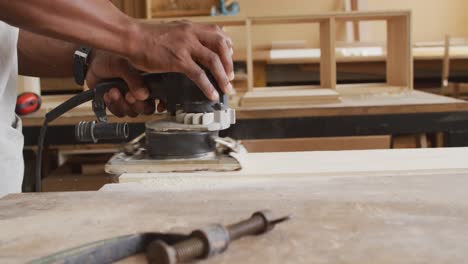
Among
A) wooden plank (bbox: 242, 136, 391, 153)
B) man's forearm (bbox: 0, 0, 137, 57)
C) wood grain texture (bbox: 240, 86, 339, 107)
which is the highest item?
man's forearm (bbox: 0, 0, 137, 57)

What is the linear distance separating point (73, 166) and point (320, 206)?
1.92m

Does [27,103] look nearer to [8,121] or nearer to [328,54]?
[8,121]

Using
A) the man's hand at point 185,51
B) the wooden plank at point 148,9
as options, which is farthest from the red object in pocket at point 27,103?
the wooden plank at point 148,9

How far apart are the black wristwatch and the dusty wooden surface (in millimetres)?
505

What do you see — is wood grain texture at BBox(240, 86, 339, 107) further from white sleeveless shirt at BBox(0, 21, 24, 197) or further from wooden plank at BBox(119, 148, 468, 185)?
white sleeveless shirt at BBox(0, 21, 24, 197)

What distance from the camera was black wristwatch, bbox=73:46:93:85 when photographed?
142cm

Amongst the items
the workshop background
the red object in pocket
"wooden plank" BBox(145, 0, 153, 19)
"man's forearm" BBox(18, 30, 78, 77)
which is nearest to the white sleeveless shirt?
"man's forearm" BBox(18, 30, 78, 77)

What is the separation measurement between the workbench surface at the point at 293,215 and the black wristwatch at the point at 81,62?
1.47ft

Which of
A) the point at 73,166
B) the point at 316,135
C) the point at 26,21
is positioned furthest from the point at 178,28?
the point at 73,166

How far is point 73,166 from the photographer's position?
8.51 ft

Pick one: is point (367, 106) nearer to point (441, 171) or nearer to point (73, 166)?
point (441, 171)

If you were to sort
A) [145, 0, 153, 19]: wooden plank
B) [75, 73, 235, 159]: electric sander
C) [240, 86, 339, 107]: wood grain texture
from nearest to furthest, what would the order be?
1. [75, 73, 235, 159]: electric sander
2. [240, 86, 339, 107]: wood grain texture
3. [145, 0, 153, 19]: wooden plank

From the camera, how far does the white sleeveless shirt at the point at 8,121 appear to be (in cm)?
134

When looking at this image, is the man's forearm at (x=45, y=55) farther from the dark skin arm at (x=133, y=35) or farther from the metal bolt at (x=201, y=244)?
the metal bolt at (x=201, y=244)
